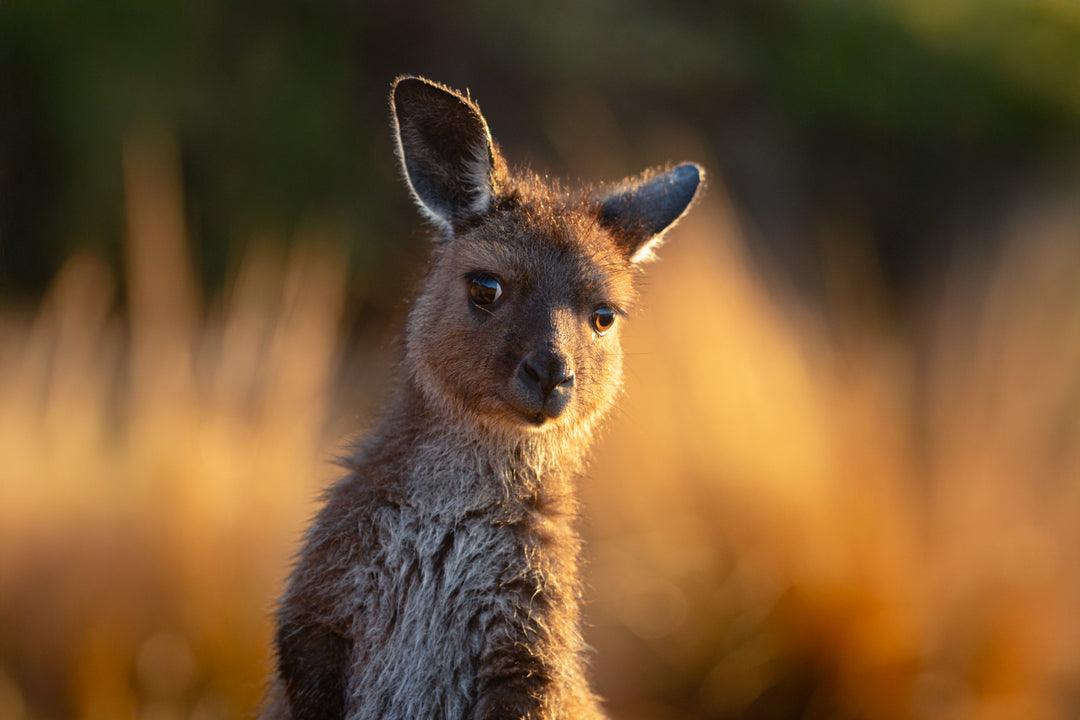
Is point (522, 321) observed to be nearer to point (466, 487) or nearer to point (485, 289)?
point (485, 289)

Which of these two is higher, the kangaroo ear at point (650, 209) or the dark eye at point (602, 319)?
the kangaroo ear at point (650, 209)

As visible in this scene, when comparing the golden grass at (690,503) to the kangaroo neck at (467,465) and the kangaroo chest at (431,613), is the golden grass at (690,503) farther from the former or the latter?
the kangaroo neck at (467,465)

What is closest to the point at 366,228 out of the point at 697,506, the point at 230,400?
the point at 230,400

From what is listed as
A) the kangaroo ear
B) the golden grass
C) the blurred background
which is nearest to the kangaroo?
the kangaroo ear

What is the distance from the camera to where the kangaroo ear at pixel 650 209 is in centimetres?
298

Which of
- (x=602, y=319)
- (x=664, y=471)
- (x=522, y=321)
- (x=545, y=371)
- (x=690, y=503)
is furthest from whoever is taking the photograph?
(x=664, y=471)

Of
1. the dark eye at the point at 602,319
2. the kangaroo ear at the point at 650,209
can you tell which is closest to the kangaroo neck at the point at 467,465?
the dark eye at the point at 602,319

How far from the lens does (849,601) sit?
4.46 metres

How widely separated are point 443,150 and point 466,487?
1.05 meters

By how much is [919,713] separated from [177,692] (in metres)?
3.64

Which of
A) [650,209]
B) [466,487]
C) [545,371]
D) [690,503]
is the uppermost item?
[650,209]

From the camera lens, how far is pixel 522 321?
264 centimetres

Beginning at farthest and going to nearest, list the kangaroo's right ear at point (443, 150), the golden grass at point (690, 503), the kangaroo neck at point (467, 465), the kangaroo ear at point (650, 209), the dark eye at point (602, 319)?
the golden grass at point (690, 503)
the kangaroo ear at point (650, 209)
the dark eye at point (602, 319)
the kangaroo neck at point (467, 465)
the kangaroo's right ear at point (443, 150)

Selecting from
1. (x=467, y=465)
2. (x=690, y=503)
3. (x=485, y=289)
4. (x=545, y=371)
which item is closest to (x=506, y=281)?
(x=485, y=289)
